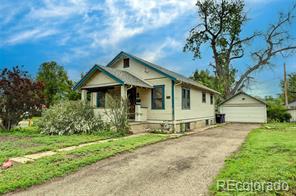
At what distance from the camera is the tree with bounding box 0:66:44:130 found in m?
14.0

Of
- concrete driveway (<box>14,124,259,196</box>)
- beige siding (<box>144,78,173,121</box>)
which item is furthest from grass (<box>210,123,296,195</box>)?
beige siding (<box>144,78,173,121</box>)

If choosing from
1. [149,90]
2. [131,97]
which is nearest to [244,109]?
[149,90]

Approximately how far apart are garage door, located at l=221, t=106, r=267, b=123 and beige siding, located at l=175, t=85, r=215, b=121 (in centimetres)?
370

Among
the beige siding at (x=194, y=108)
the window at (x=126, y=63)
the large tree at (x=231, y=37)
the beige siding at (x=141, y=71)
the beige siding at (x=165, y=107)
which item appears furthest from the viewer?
the large tree at (x=231, y=37)

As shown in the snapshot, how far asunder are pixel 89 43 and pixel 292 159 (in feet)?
61.7

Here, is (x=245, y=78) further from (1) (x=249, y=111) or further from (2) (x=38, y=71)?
(2) (x=38, y=71)

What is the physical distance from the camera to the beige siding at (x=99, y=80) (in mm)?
14259

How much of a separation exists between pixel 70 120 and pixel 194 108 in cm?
924

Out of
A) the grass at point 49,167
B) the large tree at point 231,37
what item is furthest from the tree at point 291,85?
the grass at point 49,167

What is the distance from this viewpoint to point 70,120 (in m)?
12.8

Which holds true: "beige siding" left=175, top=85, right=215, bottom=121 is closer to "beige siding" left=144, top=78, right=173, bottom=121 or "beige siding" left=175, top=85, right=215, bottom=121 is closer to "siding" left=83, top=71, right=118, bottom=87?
"beige siding" left=144, top=78, right=173, bottom=121

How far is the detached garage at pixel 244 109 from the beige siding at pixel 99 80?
15.9m

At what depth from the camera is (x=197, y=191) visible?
4230 millimetres

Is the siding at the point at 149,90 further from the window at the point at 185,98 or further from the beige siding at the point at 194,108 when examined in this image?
the window at the point at 185,98
